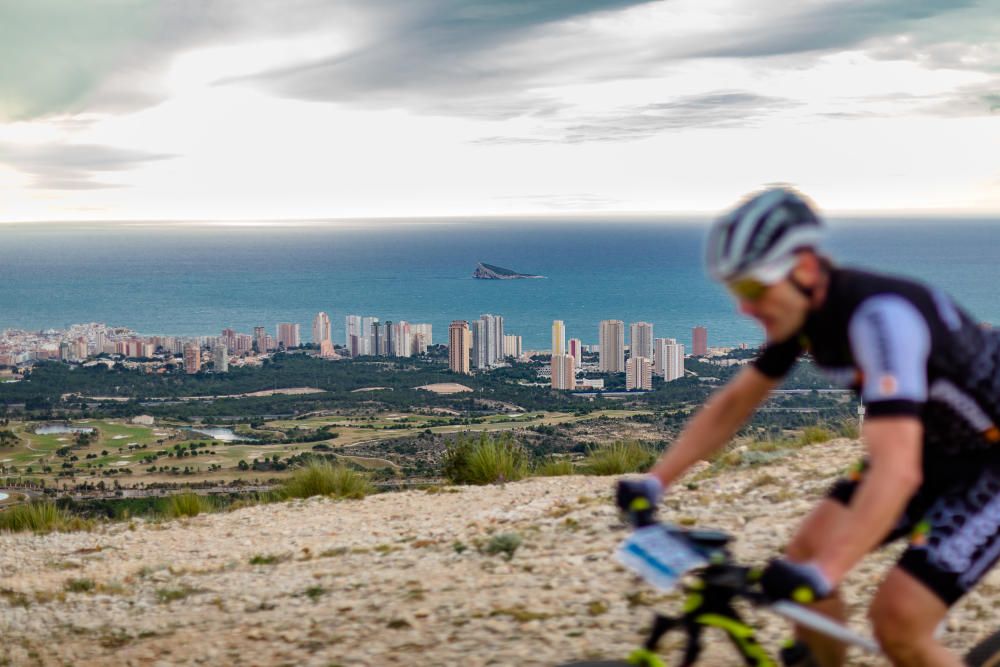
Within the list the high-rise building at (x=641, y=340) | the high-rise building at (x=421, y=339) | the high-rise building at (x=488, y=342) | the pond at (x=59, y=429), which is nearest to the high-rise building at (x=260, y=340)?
the high-rise building at (x=421, y=339)

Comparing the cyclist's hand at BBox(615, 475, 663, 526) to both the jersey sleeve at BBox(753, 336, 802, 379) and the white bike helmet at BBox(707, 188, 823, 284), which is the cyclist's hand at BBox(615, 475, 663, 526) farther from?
the white bike helmet at BBox(707, 188, 823, 284)

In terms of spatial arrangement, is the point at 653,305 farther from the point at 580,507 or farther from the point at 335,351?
the point at 580,507

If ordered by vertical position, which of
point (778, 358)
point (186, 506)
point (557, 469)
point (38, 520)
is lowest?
point (38, 520)

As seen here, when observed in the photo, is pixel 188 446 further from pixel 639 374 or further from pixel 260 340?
pixel 260 340

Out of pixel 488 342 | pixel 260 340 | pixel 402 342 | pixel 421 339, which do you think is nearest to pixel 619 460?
pixel 488 342

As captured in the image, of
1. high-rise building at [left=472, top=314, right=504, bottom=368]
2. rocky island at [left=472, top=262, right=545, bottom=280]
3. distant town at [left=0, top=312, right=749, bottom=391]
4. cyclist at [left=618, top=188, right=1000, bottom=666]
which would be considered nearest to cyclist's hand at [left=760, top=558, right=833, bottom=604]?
cyclist at [left=618, top=188, right=1000, bottom=666]

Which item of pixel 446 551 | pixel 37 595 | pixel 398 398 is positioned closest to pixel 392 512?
pixel 446 551
